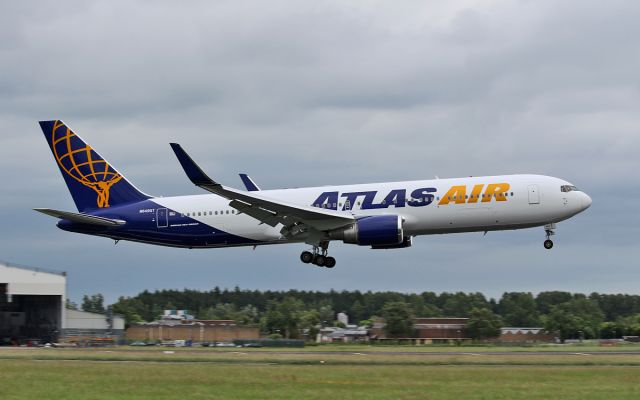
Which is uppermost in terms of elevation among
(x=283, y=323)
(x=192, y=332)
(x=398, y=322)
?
(x=283, y=323)

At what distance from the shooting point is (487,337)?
10581cm

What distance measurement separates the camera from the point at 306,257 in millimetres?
55906

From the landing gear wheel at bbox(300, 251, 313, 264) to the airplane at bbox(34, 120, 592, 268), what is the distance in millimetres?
59

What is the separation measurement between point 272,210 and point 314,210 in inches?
99.1

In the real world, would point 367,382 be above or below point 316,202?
below

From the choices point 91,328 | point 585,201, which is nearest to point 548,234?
point 585,201

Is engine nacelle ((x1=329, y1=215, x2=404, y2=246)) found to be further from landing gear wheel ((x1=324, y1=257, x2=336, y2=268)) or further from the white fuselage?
landing gear wheel ((x1=324, y1=257, x2=336, y2=268))

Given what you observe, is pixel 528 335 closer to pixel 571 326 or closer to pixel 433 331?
pixel 571 326

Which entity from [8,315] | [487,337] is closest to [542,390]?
[8,315]

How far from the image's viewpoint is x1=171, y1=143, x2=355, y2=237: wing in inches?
1853

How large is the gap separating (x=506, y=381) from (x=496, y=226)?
17062mm

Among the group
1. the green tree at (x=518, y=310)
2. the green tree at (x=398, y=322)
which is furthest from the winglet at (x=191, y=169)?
the green tree at (x=518, y=310)

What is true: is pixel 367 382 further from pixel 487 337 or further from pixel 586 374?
pixel 487 337

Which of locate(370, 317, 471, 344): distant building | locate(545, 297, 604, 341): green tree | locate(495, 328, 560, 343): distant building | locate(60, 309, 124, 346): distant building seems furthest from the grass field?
locate(545, 297, 604, 341): green tree
